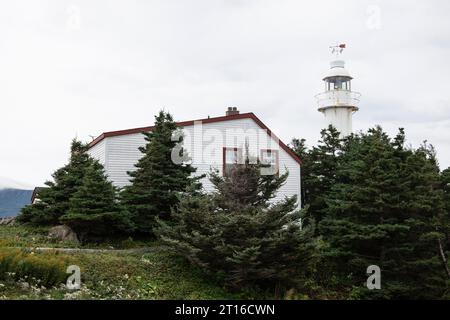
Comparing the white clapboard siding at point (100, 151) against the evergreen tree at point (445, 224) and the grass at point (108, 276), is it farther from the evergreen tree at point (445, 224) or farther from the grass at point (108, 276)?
the evergreen tree at point (445, 224)

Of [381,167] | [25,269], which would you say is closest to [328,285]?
[381,167]

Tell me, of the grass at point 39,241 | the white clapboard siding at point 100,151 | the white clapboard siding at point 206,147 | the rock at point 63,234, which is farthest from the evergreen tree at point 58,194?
the white clapboard siding at point 100,151

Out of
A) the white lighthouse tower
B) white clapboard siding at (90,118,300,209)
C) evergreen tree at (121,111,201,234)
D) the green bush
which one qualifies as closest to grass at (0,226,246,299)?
the green bush

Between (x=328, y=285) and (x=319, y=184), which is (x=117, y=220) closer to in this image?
(x=328, y=285)

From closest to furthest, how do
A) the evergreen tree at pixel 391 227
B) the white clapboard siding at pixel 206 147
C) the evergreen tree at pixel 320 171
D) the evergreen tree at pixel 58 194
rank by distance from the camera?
the evergreen tree at pixel 391 227, the evergreen tree at pixel 58 194, the white clapboard siding at pixel 206 147, the evergreen tree at pixel 320 171

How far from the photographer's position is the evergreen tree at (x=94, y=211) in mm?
18234

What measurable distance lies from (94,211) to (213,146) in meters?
8.43

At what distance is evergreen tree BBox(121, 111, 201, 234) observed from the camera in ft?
63.6

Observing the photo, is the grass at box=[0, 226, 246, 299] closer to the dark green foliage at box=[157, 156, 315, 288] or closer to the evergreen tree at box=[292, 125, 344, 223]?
the dark green foliage at box=[157, 156, 315, 288]

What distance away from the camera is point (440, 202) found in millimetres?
19562

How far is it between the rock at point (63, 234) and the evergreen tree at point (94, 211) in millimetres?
226

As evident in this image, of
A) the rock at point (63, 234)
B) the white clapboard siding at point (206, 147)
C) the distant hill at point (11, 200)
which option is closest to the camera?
the rock at point (63, 234)

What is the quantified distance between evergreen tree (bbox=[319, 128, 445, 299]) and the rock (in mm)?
9565
